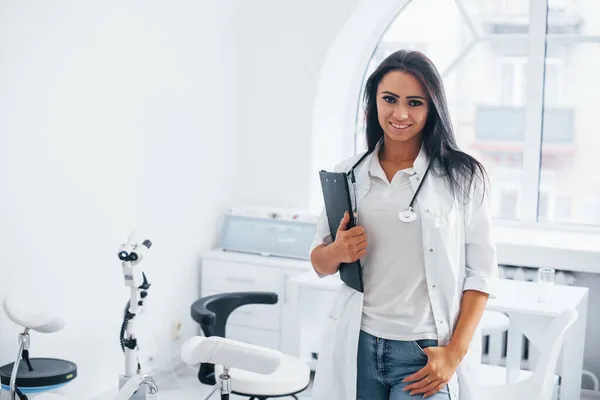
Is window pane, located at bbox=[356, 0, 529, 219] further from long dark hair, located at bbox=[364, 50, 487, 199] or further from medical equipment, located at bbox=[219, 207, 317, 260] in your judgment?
long dark hair, located at bbox=[364, 50, 487, 199]

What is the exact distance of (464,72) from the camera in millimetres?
4230

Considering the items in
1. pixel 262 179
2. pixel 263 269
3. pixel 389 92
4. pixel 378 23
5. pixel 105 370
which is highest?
pixel 378 23

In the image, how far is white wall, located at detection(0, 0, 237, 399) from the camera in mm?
2908

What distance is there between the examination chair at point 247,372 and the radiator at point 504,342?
1.29 metres

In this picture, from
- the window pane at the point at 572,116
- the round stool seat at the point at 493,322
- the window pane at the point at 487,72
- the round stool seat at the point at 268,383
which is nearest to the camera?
the round stool seat at the point at 268,383

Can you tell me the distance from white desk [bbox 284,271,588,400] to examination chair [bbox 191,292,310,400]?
7.0 inches

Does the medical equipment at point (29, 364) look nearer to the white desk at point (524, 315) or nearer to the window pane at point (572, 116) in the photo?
the white desk at point (524, 315)

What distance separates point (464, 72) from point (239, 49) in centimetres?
128

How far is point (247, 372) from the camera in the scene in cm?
276

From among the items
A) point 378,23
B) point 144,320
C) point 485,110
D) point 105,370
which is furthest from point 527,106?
point 105,370

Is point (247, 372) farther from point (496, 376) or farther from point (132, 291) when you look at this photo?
point (496, 376)

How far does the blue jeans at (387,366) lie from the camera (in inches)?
65.4

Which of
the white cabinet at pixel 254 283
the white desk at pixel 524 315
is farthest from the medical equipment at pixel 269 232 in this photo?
the white desk at pixel 524 315

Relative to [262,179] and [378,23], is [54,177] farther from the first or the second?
[378,23]
